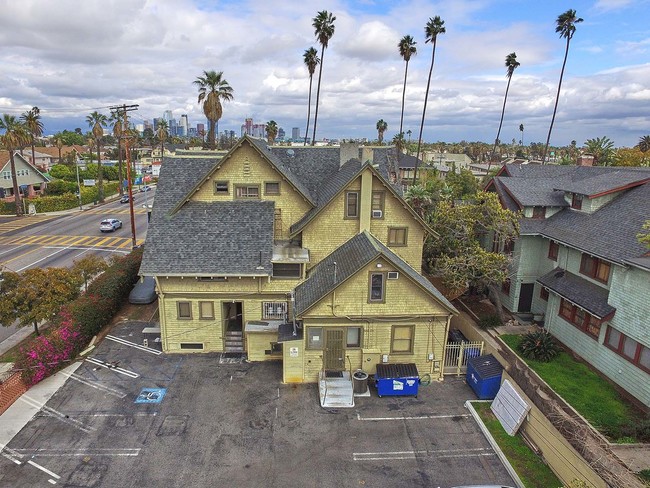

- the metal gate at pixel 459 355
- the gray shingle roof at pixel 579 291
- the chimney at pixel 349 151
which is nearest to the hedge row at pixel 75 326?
the chimney at pixel 349 151

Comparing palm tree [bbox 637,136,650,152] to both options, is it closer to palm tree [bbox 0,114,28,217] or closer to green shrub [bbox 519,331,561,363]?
green shrub [bbox 519,331,561,363]

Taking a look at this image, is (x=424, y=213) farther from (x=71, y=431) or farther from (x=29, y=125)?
(x=29, y=125)

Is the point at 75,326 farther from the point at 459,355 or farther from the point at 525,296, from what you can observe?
the point at 525,296

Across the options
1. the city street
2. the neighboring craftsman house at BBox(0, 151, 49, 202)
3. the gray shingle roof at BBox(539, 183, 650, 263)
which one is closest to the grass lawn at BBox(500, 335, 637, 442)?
the gray shingle roof at BBox(539, 183, 650, 263)

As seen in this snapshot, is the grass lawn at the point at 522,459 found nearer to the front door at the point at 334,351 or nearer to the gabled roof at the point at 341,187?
the front door at the point at 334,351

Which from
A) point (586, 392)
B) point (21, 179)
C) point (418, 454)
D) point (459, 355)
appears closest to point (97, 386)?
point (418, 454)

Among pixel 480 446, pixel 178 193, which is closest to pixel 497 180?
pixel 480 446
